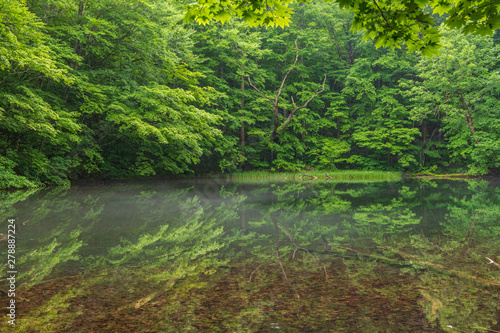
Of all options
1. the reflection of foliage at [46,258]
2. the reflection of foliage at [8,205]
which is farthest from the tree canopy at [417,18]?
the reflection of foliage at [8,205]

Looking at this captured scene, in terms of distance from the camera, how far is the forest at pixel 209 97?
11945 mm

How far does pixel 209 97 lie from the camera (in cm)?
1755

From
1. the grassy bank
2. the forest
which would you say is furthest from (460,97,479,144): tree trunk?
the grassy bank

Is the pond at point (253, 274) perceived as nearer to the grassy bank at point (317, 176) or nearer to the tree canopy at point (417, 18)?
the tree canopy at point (417, 18)

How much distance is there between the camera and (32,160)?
39.2 feet

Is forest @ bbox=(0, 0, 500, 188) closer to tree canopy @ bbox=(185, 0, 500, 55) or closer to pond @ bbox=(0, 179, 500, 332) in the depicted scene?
tree canopy @ bbox=(185, 0, 500, 55)

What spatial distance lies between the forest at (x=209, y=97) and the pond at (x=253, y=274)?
2.28 m

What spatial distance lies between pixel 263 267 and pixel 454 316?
1.75m

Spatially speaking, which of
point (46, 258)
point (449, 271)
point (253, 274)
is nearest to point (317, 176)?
point (449, 271)

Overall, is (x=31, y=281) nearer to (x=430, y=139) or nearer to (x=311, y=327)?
(x=311, y=327)

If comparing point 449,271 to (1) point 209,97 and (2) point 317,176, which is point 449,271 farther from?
(2) point 317,176

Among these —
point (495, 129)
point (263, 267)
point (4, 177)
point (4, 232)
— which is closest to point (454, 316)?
point (263, 267)

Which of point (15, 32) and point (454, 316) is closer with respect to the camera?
point (454, 316)

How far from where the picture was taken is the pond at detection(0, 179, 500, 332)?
2404mm
